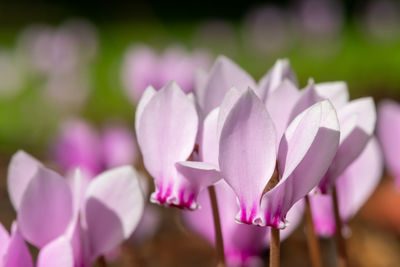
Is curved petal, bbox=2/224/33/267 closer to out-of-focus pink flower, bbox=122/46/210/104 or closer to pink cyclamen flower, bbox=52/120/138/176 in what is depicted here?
pink cyclamen flower, bbox=52/120/138/176

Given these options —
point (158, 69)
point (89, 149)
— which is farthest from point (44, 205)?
point (158, 69)

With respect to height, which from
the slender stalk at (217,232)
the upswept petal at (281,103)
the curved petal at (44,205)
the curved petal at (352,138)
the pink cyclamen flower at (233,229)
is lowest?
the pink cyclamen flower at (233,229)

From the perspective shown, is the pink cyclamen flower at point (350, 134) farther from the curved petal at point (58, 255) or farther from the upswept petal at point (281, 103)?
the curved petal at point (58, 255)

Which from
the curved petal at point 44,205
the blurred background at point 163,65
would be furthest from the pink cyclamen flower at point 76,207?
the blurred background at point 163,65

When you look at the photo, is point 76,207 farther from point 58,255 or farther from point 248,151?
point 248,151

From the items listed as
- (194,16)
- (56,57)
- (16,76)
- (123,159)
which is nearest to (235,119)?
(123,159)
